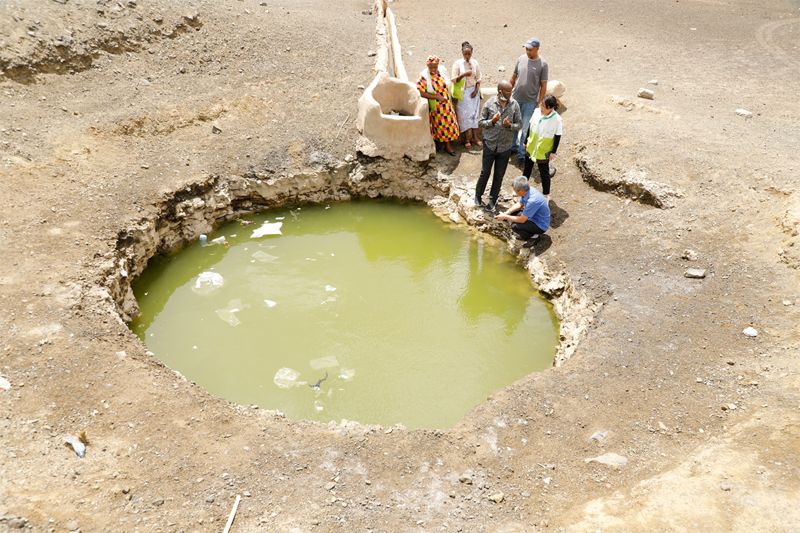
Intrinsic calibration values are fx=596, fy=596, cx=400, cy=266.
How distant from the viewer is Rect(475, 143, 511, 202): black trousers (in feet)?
24.6

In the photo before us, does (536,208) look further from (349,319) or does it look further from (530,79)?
(349,319)

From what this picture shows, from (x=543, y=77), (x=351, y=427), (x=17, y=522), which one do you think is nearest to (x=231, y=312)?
(x=351, y=427)

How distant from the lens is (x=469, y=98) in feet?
28.5

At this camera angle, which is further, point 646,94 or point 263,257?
point 646,94

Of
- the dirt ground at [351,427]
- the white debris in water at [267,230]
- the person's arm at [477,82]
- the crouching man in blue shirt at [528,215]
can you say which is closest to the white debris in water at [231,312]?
the dirt ground at [351,427]

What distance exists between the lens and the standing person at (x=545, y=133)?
687cm

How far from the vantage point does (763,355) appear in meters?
5.09

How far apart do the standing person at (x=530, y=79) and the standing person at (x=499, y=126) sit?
763 mm

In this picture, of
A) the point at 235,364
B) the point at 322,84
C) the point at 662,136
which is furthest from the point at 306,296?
the point at 662,136

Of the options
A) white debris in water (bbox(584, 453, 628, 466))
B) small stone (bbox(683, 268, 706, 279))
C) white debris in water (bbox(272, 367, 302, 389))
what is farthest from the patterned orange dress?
white debris in water (bbox(584, 453, 628, 466))

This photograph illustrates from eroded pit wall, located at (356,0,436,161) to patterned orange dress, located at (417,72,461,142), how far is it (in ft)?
0.62

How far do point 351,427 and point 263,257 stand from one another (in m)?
3.38

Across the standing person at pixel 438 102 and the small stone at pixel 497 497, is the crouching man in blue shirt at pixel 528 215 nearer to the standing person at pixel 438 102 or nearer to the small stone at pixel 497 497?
the standing person at pixel 438 102

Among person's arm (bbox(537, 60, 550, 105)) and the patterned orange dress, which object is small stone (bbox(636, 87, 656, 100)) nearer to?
person's arm (bbox(537, 60, 550, 105))
